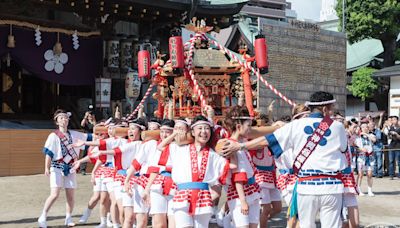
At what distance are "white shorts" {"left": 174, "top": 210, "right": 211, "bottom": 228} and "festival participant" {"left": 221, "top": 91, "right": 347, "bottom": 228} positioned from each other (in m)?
0.75

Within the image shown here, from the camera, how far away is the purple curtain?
15.9 meters

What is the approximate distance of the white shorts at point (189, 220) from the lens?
16.6 ft

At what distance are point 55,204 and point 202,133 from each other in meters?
6.42

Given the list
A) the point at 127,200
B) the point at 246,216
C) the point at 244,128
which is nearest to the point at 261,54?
the point at 127,200

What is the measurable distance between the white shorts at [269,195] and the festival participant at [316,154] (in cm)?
217

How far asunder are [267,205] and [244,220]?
1.85 m

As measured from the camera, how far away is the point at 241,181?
5.33 meters

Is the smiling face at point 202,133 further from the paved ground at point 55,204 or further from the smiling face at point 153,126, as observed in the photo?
the paved ground at point 55,204

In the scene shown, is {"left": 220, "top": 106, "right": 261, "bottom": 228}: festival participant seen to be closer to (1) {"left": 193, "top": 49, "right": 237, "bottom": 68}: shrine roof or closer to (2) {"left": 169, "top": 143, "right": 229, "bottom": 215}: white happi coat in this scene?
(2) {"left": 169, "top": 143, "right": 229, "bottom": 215}: white happi coat

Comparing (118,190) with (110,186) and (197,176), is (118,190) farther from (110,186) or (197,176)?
(197,176)

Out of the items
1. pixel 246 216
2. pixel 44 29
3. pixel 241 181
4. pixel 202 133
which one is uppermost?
pixel 44 29

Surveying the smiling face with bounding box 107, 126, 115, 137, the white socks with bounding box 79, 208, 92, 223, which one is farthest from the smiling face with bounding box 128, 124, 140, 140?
the white socks with bounding box 79, 208, 92, 223

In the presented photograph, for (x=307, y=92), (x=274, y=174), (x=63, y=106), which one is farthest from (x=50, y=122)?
(x=274, y=174)

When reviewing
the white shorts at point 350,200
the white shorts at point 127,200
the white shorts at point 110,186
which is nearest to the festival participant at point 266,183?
the white shorts at point 350,200
